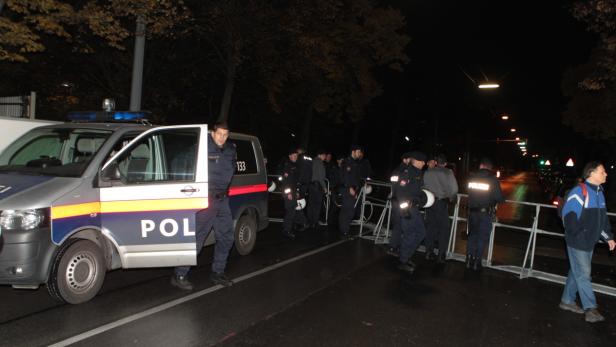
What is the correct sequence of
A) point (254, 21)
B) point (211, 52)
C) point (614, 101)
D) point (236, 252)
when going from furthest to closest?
point (614, 101) → point (211, 52) → point (254, 21) → point (236, 252)

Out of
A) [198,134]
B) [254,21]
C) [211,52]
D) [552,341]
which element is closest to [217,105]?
[211,52]

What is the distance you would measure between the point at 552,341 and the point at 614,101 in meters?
22.2

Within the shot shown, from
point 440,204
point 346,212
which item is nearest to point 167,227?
point 440,204

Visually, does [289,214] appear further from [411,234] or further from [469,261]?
[469,261]

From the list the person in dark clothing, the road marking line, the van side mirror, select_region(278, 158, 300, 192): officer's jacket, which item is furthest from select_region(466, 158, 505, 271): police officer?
the van side mirror

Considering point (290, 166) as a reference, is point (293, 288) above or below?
below

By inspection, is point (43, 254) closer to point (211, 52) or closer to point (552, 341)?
point (552, 341)

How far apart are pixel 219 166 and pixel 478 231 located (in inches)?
171

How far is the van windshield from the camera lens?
585cm

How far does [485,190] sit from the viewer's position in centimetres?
772

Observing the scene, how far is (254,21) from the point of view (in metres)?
16.5

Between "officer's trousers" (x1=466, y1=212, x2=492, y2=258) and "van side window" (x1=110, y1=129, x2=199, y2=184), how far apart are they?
458cm

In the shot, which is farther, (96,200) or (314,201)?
(314,201)

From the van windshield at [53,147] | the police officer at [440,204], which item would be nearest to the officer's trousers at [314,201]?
the police officer at [440,204]
